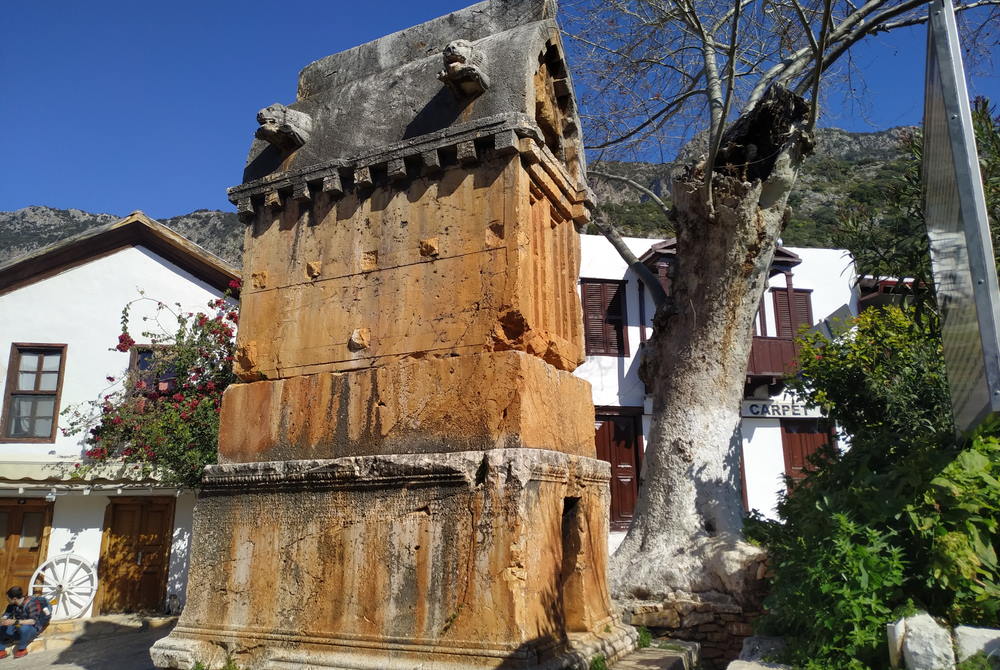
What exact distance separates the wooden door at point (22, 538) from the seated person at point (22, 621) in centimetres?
183

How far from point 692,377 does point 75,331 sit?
33.7ft

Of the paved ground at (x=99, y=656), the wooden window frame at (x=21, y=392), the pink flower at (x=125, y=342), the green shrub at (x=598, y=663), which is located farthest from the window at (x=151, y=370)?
the green shrub at (x=598, y=663)

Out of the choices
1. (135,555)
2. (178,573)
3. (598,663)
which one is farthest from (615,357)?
(598,663)

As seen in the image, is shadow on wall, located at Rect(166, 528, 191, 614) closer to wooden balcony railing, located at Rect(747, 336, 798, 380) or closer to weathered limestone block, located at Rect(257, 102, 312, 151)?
weathered limestone block, located at Rect(257, 102, 312, 151)

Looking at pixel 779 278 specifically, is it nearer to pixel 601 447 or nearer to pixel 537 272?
pixel 601 447

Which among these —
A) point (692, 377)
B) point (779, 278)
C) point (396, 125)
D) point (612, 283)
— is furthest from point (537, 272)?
point (779, 278)

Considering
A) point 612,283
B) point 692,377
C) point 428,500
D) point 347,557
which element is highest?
point 612,283

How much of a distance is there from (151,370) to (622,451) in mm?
9621

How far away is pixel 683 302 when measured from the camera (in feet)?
29.9

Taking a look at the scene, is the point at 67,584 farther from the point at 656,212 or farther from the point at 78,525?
the point at 656,212

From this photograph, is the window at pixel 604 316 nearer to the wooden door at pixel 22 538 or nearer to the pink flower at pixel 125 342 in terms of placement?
the pink flower at pixel 125 342

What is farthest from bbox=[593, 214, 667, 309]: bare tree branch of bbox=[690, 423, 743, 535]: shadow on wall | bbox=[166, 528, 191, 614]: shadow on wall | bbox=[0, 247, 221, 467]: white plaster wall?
bbox=[166, 528, 191, 614]: shadow on wall

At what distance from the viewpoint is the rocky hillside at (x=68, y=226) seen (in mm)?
49031

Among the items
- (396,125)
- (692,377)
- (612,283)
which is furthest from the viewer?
(612,283)
